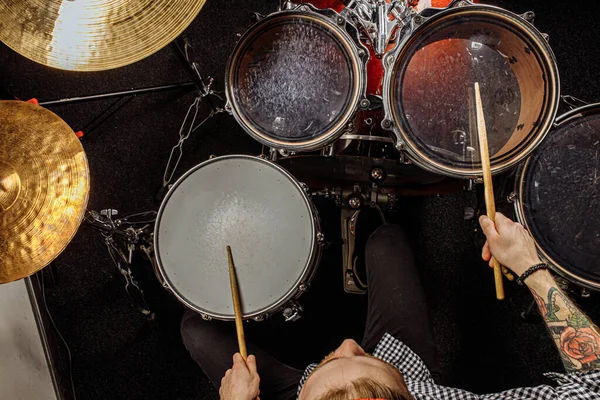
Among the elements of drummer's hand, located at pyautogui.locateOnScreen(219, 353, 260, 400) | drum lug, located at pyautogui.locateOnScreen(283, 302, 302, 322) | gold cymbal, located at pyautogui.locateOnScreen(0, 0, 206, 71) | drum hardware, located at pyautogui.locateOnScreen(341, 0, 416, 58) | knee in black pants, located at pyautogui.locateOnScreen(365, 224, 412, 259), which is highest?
drum hardware, located at pyautogui.locateOnScreen(341, 0, 416, 58)

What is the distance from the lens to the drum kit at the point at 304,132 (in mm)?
1191

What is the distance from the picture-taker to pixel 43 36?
1190 mm

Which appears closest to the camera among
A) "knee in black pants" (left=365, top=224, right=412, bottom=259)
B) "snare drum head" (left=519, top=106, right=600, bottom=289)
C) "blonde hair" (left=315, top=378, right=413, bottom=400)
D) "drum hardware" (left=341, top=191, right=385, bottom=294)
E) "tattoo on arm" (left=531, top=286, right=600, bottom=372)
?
"blonde hair" (left=315, top=378, right=413, bottom=400)

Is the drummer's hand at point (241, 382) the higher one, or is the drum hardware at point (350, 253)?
the drum hardware at point (350, 253)

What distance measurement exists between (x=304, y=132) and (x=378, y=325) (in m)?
0.61

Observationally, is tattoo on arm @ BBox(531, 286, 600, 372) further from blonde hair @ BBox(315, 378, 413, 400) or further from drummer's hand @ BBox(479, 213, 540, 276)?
blonde hair @ BBox(315, 378, 413, 400)

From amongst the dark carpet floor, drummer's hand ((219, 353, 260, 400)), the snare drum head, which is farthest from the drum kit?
the dark carpet floor

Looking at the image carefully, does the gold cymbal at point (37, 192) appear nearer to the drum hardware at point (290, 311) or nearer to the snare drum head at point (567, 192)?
the drum hardware at point (290, 311)

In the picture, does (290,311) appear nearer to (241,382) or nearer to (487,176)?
(241,382)

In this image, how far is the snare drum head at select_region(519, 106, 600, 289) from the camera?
4.38 feet

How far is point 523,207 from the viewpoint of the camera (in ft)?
4.41

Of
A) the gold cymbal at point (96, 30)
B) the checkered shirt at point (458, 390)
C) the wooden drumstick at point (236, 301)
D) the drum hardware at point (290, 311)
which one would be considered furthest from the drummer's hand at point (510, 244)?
the gold cymbal at point (96, 30)

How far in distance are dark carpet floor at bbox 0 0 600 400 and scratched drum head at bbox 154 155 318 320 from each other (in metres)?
0.53

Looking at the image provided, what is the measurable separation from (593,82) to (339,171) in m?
1.16
